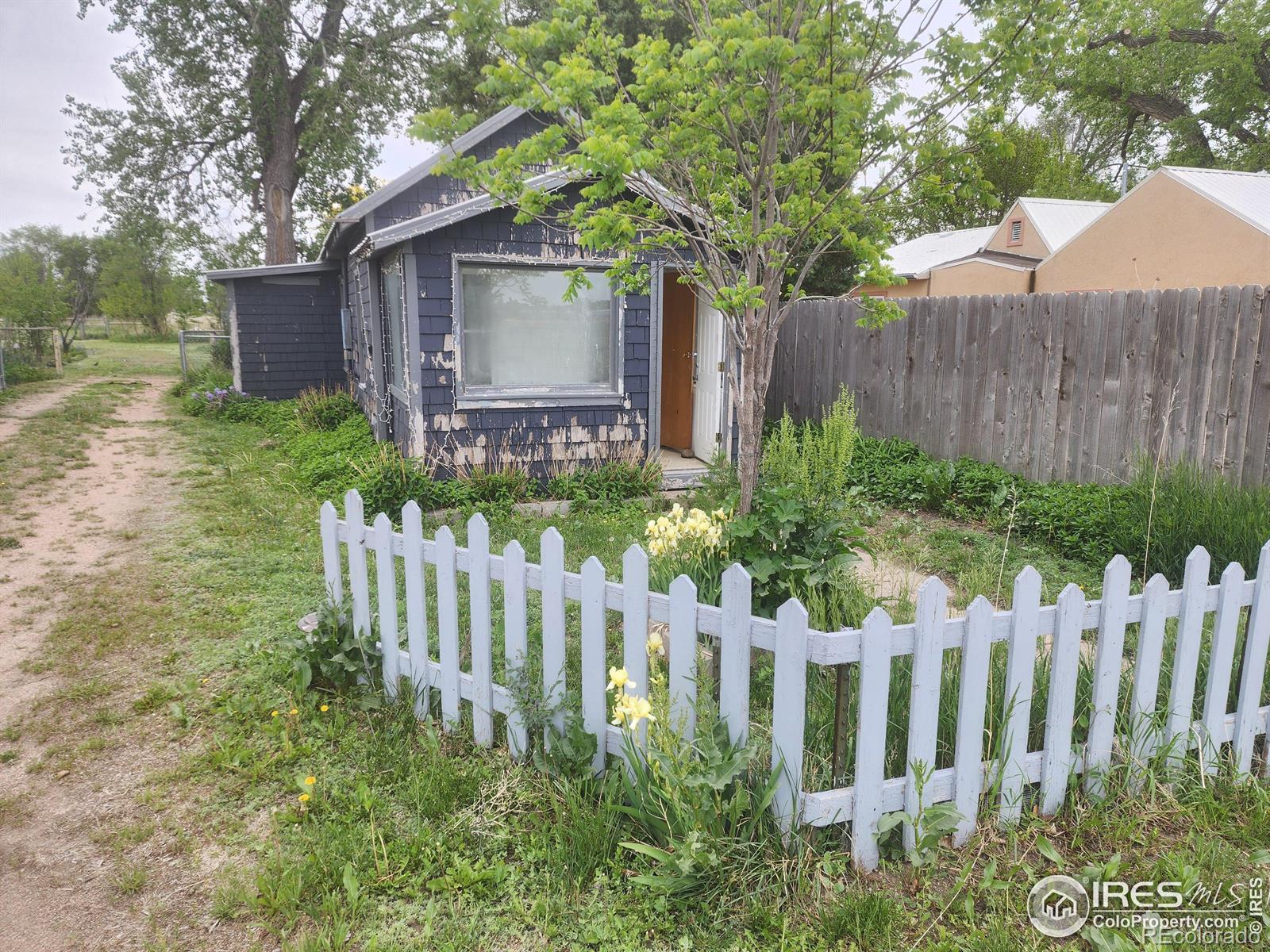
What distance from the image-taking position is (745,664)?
7.88 ft

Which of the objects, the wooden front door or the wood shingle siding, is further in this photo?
the wood shingle siding

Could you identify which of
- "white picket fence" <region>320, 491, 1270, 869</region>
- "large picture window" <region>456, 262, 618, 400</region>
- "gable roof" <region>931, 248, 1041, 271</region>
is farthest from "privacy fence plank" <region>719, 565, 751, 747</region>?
"gable roof" <region>931, 248, 1041, 271</region>

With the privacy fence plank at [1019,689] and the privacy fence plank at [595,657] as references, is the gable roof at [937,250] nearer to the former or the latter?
the privacy fence plank at [1019,689]

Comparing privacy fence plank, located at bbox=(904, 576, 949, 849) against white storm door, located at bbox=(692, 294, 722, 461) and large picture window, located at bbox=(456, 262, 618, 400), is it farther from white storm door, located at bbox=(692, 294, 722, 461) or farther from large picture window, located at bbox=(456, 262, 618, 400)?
white storm door, located at bbox=(692, 294, 722, 461)

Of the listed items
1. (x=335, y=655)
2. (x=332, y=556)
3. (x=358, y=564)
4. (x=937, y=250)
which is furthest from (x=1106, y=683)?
(x=937, y=250)

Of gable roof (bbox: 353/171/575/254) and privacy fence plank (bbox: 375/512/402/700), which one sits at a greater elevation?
gable roof (bbox: 353/171/575/254)

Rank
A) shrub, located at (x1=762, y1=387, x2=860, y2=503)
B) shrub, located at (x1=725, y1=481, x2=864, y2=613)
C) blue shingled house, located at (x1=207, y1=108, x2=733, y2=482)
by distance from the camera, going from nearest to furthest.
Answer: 1. shrub, located at (x1=725, y1=481, x2=864, y2=613)
2. shrub, located at (x1=762, y1=387, x2=860, y2=503)
3. blue shingled house, located at (x1=207, y1=108, x2=733, y2=482)

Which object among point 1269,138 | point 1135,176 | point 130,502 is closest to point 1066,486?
point 130,502

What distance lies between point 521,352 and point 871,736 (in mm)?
6295

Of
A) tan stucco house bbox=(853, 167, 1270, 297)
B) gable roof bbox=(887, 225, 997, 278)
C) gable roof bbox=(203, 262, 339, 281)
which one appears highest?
gable roof bbox=(887, 225, 997, 278)

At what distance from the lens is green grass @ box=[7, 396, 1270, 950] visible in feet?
7.16

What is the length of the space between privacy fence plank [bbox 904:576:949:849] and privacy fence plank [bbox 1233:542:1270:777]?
1.40 m

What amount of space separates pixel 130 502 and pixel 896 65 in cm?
774

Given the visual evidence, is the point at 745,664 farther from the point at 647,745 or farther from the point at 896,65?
the point at 896,65
